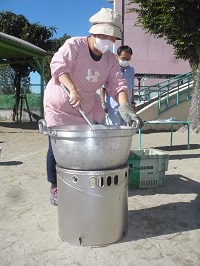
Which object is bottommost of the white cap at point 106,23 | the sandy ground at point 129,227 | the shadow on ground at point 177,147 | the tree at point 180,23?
the sandy ground at point 129,227

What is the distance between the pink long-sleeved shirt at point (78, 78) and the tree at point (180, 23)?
6344 millimetres

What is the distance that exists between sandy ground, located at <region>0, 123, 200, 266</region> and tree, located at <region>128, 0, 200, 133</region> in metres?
5.15

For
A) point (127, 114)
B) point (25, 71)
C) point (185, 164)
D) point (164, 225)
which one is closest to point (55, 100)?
point (127, 114)

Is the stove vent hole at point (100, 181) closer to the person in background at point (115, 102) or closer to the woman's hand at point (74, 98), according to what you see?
the woman's hand at point (74, 98)

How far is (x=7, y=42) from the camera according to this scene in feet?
31.0

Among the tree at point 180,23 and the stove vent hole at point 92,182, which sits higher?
the tree at point 180,23

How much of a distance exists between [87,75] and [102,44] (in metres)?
0.27

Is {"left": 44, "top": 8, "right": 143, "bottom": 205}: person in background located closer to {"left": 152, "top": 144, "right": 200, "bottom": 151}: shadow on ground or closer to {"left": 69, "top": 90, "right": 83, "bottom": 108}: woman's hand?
{"left": 69, "top": 90, "right": 83, "bottom": 108}: woman's hand

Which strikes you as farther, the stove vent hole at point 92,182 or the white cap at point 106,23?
the white cap at point 106,23

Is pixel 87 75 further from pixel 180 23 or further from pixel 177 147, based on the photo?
pixel 180 23

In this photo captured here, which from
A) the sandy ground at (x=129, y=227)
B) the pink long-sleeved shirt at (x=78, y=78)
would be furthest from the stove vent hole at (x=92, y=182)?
the pink long-sleeved shirt at (x=78, y=78)

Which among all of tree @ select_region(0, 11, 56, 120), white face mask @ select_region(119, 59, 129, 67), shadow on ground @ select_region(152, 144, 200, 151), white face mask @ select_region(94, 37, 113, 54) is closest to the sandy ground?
white face mask @ select_region(94, 37, 113, 54)

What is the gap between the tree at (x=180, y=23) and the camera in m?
8.33

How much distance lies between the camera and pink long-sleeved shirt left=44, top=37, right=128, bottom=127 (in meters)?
2.42
